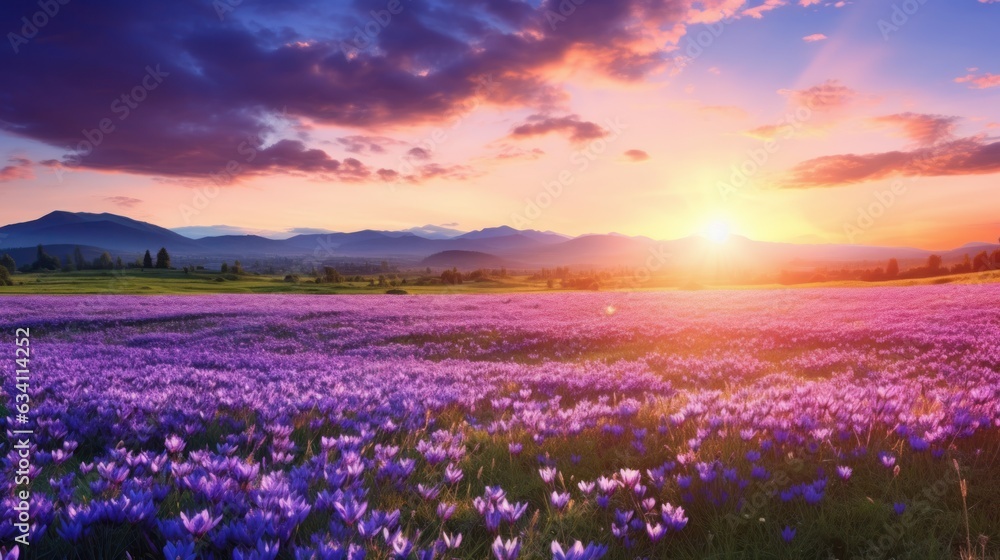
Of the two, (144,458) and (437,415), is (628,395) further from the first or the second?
(144,458)

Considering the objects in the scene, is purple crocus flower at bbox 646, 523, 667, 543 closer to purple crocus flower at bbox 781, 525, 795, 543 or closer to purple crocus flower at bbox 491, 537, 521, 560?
purple crocus flower at bbox 781, 525, 795, 543

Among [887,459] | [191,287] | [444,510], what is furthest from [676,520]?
[191,287]

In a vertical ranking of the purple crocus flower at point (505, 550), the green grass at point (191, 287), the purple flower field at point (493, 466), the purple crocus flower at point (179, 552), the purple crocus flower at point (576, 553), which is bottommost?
the green grass at point (191, 287)

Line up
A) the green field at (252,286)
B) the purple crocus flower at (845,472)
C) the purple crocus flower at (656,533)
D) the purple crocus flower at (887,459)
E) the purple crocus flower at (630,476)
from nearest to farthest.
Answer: the purple crocus flower at (656,533)
the purple crocus flower at (630,476)
the purple crocus flower at (845,472)
the purple crocus flower at (887,459)
the green field at (252,286)

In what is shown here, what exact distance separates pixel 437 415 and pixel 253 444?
7.59 feet

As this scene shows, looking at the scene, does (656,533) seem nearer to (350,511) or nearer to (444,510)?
(444,510)

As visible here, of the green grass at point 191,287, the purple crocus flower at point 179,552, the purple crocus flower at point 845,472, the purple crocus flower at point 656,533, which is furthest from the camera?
the green grass at point 191,287

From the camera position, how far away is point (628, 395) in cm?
905

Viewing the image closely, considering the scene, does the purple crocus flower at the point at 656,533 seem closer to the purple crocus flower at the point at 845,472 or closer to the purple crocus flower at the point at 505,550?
the purple crocus flower at the point at 505,550

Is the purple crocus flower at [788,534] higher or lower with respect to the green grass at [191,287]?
higher

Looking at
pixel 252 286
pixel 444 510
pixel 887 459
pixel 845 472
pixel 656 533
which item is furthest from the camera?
pixel 252 286

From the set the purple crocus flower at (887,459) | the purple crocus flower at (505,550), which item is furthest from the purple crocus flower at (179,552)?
the purple crocus flower at (887,459)

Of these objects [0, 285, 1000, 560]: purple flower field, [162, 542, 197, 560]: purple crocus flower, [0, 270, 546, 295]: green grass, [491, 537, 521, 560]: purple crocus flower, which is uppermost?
[162, 542, 197, 560]: purple crocus flower

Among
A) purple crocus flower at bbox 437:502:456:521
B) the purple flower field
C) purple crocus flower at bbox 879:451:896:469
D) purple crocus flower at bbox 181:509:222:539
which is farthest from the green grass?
purple crocus flower at bbox 181:509:222:539
